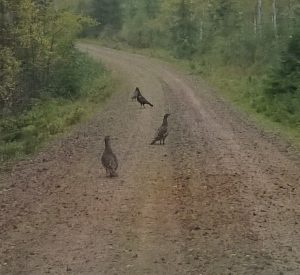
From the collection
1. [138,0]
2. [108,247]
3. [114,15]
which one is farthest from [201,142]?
[138,0]

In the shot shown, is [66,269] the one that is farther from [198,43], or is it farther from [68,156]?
[198,43]

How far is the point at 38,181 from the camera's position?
12.7 meters

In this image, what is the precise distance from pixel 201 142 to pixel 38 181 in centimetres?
552

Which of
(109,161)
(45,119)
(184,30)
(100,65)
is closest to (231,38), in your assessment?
(184,30)

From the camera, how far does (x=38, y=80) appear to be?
2762 cm

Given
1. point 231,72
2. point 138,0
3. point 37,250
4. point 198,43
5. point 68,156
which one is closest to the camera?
point 37,250

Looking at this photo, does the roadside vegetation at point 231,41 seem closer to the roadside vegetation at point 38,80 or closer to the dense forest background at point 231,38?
the dense forest background at point 231,38

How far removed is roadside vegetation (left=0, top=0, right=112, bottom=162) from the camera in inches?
792

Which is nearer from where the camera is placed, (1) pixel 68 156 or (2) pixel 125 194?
(2) pixel 125 194

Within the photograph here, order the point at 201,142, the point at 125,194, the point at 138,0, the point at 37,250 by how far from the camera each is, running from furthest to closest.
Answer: the point at 138,0
the point at 201,142
the point at 125,194
the point at 37,250

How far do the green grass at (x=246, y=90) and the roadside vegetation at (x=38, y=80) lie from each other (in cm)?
615

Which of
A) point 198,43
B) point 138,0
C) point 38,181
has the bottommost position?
point 38,181

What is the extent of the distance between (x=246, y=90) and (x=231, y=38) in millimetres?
15976

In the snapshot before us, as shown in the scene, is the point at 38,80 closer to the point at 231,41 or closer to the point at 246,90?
the point at 246,90
